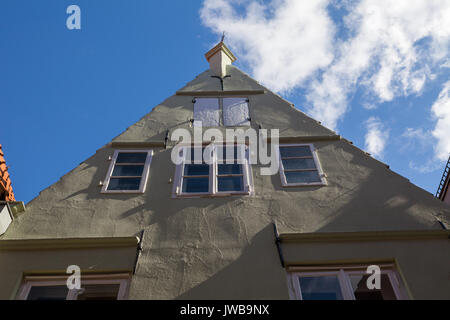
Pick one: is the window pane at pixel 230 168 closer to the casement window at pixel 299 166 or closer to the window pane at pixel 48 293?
the casement window at pixel 299 166

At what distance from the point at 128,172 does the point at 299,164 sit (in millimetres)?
3364

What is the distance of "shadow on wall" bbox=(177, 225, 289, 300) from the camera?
4.77 meters

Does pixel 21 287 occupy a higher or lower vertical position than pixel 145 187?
lower

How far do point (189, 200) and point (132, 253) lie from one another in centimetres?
139

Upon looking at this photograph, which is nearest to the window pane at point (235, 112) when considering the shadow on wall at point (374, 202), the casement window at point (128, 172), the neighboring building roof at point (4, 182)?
the casement window at point (128, 172)

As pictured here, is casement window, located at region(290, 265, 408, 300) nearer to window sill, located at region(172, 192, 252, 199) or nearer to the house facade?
the house facade

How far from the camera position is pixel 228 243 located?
5.50m

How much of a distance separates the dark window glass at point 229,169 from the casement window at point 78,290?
8.92 ft

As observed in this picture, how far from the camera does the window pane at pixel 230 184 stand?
663cm

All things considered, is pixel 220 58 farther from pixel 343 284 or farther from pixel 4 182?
pixel 343 284

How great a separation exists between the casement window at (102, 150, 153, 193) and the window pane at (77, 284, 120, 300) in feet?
6.11

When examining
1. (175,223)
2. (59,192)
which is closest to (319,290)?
(175,223)

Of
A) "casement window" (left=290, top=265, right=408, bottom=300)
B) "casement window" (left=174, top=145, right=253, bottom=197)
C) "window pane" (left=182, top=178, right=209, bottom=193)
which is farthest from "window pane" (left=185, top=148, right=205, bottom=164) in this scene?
"casement window" (left=290, top=265, right=408, bottom=300)
